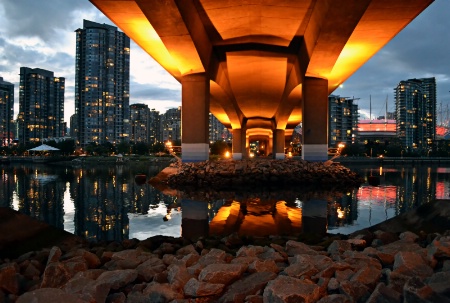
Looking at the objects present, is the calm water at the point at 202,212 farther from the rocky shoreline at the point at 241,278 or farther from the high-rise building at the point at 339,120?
the high-rise building at the point at 339,120

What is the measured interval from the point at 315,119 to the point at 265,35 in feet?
29.3

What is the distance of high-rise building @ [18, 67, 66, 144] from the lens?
538ft

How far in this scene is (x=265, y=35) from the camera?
27359 mm

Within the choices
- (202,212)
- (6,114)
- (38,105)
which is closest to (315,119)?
(202,212)

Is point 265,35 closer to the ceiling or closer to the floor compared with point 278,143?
closer to the ceiling

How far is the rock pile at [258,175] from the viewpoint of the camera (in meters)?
24.2

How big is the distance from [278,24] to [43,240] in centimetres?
2283

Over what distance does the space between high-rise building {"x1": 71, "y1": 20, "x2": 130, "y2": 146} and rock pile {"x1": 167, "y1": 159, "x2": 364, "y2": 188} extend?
436 ft

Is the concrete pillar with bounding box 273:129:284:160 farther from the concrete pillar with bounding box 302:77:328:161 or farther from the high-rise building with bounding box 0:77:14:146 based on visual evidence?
the high-rise building with bounding box 0:77:14:146

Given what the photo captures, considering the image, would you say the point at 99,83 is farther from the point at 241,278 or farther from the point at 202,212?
the point at 241,278

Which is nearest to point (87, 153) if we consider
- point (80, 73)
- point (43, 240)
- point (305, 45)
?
point (80, 73)

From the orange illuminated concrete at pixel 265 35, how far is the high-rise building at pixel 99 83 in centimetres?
12245

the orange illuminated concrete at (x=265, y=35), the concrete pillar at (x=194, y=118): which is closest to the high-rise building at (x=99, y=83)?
the orange illuminated concrete at (x=265, y=35)

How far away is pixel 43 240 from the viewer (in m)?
7.02
